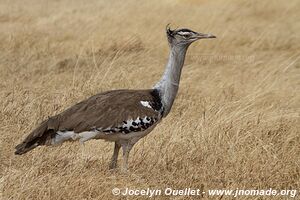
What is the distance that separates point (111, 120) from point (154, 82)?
13.0ft

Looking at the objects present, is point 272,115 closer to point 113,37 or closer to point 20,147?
point 20,147

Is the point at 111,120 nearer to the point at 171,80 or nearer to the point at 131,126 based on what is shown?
the point at 131,126

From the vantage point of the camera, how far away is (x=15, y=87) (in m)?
7.24

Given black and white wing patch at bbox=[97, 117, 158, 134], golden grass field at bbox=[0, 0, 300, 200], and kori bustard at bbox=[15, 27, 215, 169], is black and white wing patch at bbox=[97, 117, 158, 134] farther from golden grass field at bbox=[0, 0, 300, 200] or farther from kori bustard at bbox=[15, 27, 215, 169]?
golden grass field at bbox=[0, 0, 300, 200]

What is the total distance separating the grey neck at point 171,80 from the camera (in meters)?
4.65

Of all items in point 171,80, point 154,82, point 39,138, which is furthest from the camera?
point 154,82

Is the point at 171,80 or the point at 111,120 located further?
the point at 171,80

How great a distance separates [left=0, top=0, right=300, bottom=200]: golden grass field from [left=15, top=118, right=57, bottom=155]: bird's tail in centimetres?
14

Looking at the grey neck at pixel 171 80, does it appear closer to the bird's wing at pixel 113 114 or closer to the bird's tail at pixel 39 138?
the bird's wing at pixel 113 114

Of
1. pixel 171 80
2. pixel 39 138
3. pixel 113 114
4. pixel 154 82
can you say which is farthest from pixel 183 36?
pixel 154 82

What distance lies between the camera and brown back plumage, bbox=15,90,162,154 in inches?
170

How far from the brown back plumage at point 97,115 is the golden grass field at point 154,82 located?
0.68ft

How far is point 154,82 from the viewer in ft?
27.2

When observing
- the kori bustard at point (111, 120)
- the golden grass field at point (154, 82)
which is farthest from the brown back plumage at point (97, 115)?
the golden grass field at point (154, 82)
